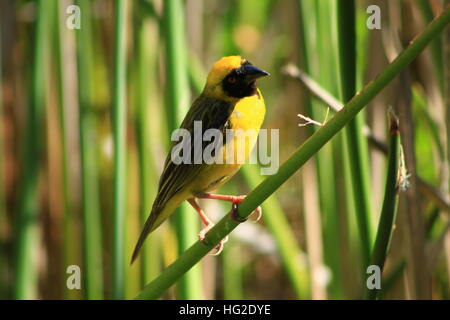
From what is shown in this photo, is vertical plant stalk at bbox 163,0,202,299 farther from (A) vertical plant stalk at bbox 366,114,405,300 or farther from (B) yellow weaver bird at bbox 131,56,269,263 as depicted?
(A) vertical plant stalk at bbox 366,114,405,300

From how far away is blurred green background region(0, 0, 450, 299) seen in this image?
1932mm

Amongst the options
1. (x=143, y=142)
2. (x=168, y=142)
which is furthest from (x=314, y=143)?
(x=168, y=142)

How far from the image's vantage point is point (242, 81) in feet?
6.50

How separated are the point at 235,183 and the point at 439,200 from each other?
141 cm

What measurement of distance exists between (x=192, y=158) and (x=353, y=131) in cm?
56

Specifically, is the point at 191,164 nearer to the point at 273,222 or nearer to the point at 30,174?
the point at 273,222

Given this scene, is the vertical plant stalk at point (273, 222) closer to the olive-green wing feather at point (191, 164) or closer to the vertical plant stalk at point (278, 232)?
the vertical plant stalk at point (278, 232)

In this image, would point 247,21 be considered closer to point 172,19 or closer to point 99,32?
point 99,32

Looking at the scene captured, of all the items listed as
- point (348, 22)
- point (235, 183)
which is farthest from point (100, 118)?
point (348, 22)

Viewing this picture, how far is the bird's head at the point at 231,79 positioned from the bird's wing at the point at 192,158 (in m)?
0.03

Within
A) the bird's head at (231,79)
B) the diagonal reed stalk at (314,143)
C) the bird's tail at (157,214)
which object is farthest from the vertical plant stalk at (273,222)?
the diagonal reed stalk at (314,143)

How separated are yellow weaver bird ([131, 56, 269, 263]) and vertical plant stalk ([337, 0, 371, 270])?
0.32 m

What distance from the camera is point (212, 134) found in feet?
6.66

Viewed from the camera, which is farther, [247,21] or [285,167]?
[247,21]
